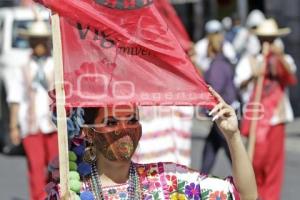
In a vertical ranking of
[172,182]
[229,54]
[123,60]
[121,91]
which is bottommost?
[172,182]

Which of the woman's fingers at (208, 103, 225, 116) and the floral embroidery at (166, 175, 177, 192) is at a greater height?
the woman's fingers at (208, 103, 225, 116)

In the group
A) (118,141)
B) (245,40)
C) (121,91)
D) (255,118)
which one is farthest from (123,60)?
(245,40)

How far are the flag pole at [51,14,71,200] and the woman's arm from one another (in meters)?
0.55

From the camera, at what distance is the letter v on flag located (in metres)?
3.72

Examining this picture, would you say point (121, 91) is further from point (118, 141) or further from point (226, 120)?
point (226, 120)

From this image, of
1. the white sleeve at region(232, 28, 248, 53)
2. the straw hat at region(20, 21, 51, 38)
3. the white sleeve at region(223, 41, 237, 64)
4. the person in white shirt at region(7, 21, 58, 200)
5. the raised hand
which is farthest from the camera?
the white sleeve at region(232, 28, 248, 53)

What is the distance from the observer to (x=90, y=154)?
378cm

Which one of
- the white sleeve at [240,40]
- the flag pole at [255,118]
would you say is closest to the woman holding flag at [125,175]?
the flag pole at [255,118]

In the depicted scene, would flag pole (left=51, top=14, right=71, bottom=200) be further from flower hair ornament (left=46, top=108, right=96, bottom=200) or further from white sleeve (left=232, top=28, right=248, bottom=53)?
white sleeve (left=232, top=28, right=248, bottom=53)

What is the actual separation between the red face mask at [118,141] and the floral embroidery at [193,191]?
0.25 metres

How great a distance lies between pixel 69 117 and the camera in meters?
4.05

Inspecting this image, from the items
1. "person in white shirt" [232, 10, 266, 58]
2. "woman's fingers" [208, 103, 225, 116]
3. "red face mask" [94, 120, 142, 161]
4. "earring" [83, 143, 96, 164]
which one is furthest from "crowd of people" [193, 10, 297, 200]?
"person in white shirt" [232, 10, 266, 58]

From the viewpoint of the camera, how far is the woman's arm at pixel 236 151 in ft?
11.3

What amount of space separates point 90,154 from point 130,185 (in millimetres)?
232
